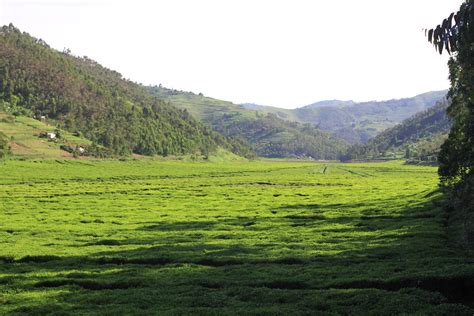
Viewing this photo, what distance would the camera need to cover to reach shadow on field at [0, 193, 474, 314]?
23.4m

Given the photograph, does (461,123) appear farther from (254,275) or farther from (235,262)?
(254,275)

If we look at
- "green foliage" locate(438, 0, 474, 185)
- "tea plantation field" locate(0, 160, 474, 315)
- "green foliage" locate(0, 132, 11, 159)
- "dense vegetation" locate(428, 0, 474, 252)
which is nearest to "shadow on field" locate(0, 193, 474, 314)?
"tea plantation field" locate(0, 160, 474, 315)

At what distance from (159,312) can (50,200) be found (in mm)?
67270

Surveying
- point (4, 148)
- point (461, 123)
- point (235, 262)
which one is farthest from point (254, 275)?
point (4, 148)

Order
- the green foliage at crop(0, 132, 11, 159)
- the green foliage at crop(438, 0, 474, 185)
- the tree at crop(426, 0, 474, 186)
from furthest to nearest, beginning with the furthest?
the green foliage at crop(0, 132, 11, 159) < the green foliage at crop(438, 0, 474, 185) < the tree at crop(426, 0, 474, 186)

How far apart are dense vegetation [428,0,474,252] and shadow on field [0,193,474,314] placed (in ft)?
9.92

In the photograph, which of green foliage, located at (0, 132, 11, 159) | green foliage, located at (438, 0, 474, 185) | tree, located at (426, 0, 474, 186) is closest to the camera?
tree, located at (426, 0, 474, 186)

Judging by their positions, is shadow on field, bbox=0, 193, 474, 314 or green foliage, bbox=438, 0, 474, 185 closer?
shadow on field, bbox=0, 193, 474, 314

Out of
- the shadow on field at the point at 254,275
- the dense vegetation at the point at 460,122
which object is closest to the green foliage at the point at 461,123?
the dense vegetation at the point at 460,122

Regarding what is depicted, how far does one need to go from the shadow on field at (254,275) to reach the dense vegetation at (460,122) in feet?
9.92

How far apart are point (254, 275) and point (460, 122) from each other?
32.6 meters

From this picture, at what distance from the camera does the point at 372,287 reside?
26.0 meters

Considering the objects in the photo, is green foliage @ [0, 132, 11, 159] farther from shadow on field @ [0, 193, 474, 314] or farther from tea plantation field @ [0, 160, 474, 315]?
shadow on field @ [0, 193, 474, 314]

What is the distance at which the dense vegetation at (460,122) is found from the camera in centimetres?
2183
